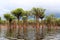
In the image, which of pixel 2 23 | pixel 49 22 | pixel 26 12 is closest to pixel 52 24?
pixel 49 22

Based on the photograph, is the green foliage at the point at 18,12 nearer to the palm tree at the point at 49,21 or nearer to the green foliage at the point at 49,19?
the green foliage at the point at 49,19

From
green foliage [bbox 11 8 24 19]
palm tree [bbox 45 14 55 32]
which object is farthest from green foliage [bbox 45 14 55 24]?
green foliage [bbox 11 8 24 19]

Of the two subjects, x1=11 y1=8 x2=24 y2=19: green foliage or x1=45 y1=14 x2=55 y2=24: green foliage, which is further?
x1=45 y1=14 x2=55 y2=24: green foliage

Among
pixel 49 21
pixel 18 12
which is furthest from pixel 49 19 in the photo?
pixel 18 12

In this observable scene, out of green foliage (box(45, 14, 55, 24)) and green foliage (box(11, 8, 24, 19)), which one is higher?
green foliage (box(11, 8, 24, 19))

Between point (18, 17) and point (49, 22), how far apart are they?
35.0 ft

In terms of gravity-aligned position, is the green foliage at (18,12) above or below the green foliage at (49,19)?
above

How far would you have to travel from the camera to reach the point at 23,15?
69500mm

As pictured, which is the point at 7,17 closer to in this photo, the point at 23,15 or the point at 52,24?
the point at 23,15

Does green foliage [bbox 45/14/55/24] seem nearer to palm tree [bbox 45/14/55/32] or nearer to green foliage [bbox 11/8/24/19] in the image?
palm tree [bbox 45/14/55/32]

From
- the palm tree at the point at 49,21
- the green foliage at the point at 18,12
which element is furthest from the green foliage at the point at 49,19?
the green foliage at the point at 18,12

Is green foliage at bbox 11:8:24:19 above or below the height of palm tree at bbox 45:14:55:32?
above

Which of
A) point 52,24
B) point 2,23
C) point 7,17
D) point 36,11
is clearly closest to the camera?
point 36,11

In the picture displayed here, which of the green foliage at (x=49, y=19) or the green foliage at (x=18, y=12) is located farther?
the green foliage at (x=49, y=19)
